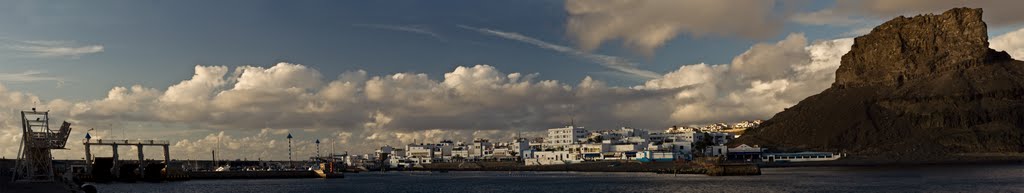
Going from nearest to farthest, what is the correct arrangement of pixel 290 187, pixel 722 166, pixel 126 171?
pixel 290 187, pixel 126 171, pixel 722 166

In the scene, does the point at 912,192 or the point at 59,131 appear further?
the point at 59,131

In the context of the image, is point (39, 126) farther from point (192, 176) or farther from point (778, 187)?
point (778, 187)

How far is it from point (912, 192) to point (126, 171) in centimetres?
10954

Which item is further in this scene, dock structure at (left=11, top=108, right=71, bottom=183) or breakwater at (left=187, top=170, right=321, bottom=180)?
breakwater at (left=187, top=170, right=321, bottom=180)

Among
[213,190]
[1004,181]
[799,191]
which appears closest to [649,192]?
[799,191]

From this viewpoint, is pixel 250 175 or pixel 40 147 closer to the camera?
pixel 40 147

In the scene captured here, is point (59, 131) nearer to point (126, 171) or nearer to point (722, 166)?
point (126, 171)

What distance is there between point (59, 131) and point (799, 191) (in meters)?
83.5

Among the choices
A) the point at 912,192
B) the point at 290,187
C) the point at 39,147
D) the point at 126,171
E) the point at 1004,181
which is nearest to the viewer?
the point at 912,192

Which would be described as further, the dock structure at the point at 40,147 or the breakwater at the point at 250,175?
the breakwater at the point at 250,175

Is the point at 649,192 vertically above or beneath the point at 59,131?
beneath

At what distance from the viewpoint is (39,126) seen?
335 feet

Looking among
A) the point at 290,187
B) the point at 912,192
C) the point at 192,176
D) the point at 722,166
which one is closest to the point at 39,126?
the point at 290,187

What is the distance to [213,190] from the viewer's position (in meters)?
120
